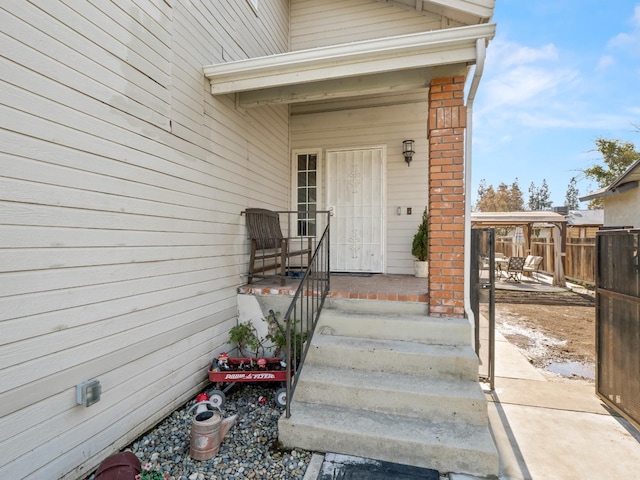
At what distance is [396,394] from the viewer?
Result: 234cm

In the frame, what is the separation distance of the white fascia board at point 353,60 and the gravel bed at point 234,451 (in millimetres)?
3093

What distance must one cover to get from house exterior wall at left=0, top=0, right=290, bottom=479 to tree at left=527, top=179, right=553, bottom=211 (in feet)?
158

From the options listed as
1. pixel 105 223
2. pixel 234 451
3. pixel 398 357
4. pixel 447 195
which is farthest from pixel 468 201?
pixel 105 223

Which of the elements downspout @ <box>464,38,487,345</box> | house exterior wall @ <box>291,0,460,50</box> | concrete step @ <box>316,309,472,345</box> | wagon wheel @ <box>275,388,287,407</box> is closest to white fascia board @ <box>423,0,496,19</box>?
house exterior wall @ <box>291,0,460,50</box>

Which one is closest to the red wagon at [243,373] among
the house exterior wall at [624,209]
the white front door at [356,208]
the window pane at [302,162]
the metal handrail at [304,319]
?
the metal handrail at [304,319]

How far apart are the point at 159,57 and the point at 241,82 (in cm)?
82

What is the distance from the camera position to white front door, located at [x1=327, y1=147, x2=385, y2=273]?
532cm

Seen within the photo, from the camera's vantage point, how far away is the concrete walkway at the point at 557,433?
2002 millimetres

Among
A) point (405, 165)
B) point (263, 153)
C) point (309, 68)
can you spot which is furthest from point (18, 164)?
point (405, 165)

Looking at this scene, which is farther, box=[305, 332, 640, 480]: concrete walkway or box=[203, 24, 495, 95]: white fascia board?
box=[203, 24, 495, 95]: white fascia board

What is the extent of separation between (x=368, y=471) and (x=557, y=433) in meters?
1.56

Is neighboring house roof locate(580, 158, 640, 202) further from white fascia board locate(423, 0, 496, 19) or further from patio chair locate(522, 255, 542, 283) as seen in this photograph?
white fascia board locate(423, 0, 496, 19)

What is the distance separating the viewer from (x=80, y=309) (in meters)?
1.89

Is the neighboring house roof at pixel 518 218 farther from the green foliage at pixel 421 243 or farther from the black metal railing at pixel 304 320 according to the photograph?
the black metal railing at pixel 304 320
